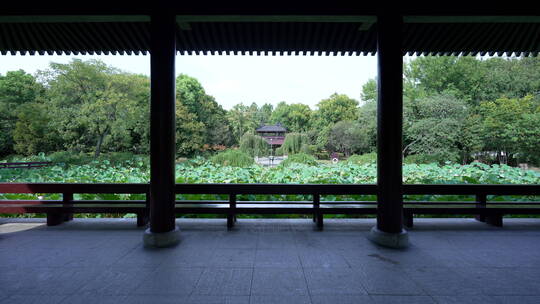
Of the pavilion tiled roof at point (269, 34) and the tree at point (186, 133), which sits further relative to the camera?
the tree at point (186, 133)

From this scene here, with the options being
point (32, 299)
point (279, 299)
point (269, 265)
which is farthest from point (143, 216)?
point (279, 299)

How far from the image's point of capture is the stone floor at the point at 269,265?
259 cm

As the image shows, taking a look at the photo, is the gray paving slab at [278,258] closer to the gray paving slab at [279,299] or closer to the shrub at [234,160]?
the gray paving slab at [279,299]

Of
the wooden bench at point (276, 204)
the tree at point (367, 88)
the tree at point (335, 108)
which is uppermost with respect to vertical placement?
the tree at point (367, 88)

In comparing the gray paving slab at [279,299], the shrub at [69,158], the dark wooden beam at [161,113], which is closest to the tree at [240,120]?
the shrub at [69,158]

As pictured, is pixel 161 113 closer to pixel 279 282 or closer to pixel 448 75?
pixel 279 282

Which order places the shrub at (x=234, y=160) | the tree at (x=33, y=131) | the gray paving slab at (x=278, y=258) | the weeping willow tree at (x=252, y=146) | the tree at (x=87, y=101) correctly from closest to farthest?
1. the gray paving slab at (x=278, y=258)
2. the shrub at (x=234, y=160)
3. the weeping willow tree at (x=252, y=146)
4. the tree at (x=87, y=101)
5. the tree at (x=33, y=131)

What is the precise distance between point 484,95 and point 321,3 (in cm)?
2509

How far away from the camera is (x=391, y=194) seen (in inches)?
150

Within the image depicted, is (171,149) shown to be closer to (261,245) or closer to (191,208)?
(191,208)

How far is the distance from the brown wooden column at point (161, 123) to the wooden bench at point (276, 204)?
58cm

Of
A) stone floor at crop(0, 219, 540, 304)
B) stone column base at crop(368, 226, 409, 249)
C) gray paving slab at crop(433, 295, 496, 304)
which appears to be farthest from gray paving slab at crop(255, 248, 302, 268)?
gray paving slab at crop(433, 295, 496, 304)

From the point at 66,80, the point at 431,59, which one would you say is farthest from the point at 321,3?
the point at 431,59

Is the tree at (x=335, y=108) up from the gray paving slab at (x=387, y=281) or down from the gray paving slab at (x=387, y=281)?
up
